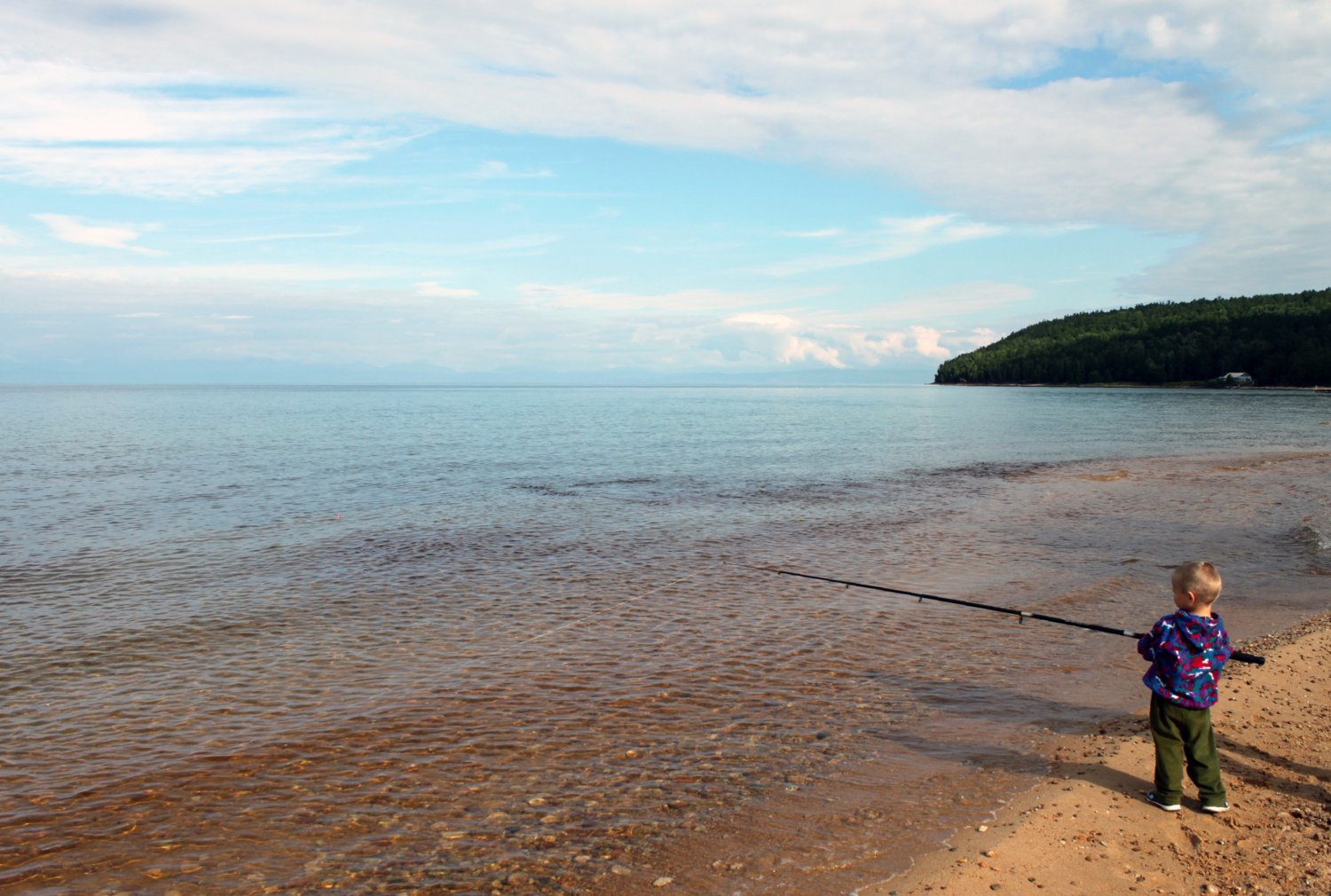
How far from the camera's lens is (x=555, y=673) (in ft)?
29.9

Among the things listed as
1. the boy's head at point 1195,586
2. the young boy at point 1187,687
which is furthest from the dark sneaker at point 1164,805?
the boy's head at point 1195,586

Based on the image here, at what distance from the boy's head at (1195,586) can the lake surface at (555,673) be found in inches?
78.8

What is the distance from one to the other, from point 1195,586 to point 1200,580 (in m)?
0.06

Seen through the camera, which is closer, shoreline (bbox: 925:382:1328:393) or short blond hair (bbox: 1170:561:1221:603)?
short blond hair (bbox: 1170:561:1221:603)

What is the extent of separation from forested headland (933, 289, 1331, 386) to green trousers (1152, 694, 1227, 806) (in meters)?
176

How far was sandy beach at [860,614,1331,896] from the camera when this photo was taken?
15.4 ft

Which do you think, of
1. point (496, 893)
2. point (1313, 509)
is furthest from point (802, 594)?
point (1313, 509)

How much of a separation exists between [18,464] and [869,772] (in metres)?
41.6

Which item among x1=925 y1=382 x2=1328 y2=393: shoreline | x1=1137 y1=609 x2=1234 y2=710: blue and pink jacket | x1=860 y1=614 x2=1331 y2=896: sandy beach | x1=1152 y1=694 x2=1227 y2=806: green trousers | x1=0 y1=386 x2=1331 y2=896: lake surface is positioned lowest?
x1=0 y1=386 x2=1331 y2=896: lake surface

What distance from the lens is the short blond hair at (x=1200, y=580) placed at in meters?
5.16

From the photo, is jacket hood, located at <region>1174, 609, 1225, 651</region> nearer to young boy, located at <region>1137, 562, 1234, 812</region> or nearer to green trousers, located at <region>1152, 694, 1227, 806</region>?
young boy, located at <region>1137, 562, 1234, 812</region>

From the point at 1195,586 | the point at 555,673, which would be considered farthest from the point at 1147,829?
the point at 555,673

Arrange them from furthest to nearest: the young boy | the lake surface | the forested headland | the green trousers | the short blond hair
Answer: the forested headland
the lake surface
the green trousers
the young boy
the short blond hair

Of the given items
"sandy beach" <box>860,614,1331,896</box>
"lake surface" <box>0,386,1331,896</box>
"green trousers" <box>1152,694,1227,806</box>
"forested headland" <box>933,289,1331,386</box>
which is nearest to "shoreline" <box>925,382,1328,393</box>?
"forested headland" <box>933,289,1331,386</box>
